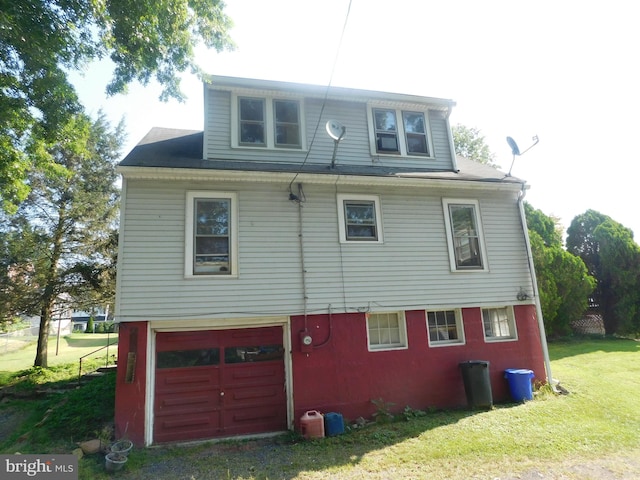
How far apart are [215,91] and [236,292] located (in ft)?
17.0

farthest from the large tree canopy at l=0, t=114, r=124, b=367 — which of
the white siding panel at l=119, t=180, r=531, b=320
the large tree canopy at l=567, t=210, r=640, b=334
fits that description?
the large tree canopy at l=567, t=210, r=640, b=334

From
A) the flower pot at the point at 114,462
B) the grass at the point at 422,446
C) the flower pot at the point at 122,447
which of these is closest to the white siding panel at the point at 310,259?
the flower pot at the point at 122,447

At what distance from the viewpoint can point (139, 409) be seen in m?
6.68

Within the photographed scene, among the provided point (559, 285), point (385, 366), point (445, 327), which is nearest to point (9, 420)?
point (385, 366)

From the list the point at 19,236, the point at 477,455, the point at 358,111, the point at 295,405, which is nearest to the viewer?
the point at 477,455

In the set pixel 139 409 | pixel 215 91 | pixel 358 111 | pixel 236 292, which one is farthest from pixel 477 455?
pixel 215 91

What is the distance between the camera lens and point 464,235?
9289mm

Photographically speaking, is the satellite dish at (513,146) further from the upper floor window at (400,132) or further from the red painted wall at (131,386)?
the red painted wall at (131,386)

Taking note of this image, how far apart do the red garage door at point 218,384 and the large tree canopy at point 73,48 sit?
19.2 ft

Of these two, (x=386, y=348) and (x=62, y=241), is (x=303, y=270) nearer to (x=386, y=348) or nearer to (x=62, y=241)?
(x=386, y=348)

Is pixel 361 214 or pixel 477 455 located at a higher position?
pixel 361 214

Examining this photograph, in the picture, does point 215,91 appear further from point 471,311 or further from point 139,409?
point 471,311

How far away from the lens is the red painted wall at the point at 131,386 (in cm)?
658

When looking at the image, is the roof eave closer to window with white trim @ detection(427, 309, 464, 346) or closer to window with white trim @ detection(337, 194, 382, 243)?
window with white trim @ detection(337, 194, 382, 243)
